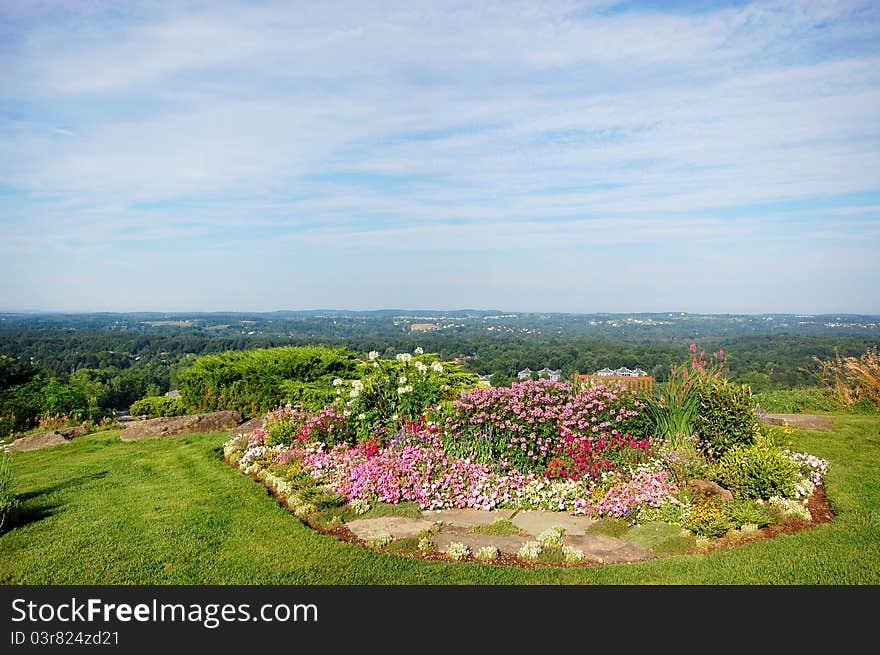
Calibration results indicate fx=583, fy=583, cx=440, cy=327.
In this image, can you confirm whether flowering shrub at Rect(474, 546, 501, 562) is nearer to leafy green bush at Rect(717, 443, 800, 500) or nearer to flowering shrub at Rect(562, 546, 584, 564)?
flowering shrub at Rect(562, 546, 584, 564)

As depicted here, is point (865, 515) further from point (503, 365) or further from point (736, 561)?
point (503, 365)

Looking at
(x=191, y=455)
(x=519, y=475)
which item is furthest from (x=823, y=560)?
(x=191, y=455)

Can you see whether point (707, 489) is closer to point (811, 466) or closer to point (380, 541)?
point (811, 466)

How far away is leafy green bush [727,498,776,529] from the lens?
459 cm

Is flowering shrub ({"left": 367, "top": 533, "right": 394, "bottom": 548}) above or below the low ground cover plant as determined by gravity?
below

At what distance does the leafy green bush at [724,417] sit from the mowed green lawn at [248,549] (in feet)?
3.04

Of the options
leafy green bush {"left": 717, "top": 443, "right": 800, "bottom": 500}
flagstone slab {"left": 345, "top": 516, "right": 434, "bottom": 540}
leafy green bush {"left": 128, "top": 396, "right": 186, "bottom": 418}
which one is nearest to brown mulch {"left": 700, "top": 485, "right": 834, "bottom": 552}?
leafy green bush {"left": 717, "top": 443, "right": 800, "bottom": 500}

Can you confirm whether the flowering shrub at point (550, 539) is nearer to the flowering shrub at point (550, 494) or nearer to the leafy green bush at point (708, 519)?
the flowering shrub at point (550, 494)

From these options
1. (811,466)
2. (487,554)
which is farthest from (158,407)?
(811,466)

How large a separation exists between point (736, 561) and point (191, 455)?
615cm

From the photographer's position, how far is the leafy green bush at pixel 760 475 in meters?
5.14

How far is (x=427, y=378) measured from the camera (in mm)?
7441

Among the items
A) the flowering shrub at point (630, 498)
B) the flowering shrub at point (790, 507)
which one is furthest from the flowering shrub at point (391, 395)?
the flowering shrub at point (790, 507)

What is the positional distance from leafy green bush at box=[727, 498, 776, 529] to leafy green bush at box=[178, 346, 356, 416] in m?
6.33
